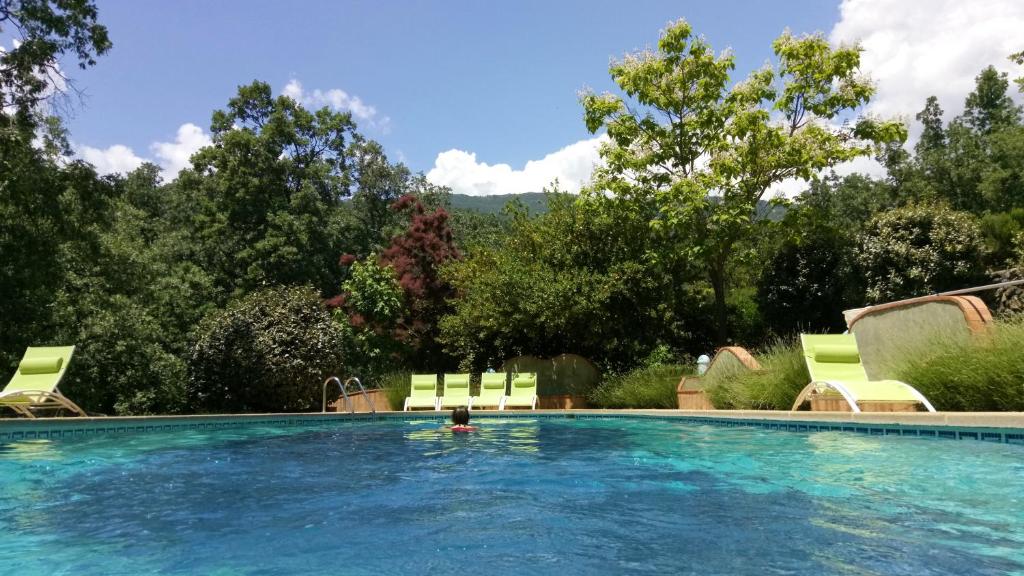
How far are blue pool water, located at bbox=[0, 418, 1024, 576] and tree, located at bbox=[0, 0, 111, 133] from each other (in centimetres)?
735

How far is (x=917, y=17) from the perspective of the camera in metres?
13.2

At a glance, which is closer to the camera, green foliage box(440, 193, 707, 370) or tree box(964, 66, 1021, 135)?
green foliage box(440, 193, 707, 370)

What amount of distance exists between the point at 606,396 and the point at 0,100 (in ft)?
42.0

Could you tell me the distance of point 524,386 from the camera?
1501 cm

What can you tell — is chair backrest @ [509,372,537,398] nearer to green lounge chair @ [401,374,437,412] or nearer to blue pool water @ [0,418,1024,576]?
green lounge chair @ [401,374,437,412]

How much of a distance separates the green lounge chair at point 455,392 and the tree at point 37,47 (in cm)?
919

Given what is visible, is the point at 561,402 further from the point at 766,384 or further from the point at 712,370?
the point at 766,384

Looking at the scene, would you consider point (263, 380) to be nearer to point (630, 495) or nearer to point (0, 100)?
point (0, 100)

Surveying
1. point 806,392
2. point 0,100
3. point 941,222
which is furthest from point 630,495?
point 941,222

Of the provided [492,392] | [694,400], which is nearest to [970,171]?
[694,400]

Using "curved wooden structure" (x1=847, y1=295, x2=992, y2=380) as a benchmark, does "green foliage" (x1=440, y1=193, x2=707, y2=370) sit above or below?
above

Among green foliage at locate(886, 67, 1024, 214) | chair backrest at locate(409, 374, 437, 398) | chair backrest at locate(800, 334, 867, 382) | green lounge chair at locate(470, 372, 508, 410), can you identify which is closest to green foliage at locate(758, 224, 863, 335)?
green foliage at locate(886, 67, 1024, 214)

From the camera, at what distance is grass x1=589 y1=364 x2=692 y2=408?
1340cm

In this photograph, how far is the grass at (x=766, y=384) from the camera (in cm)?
1047
